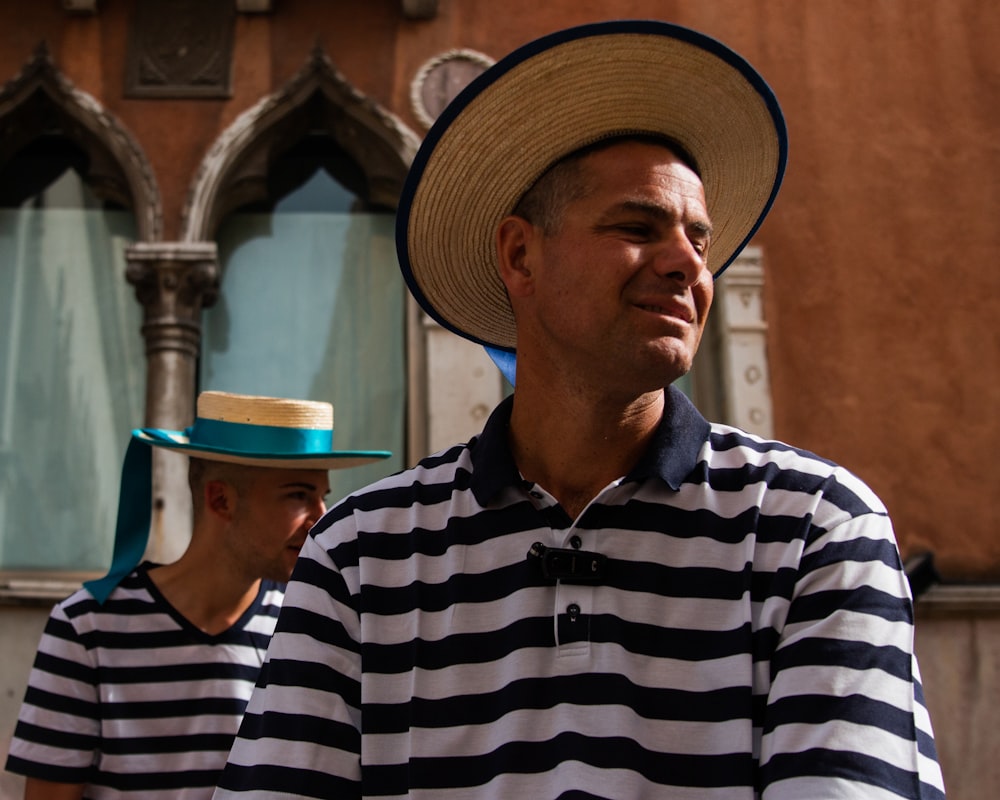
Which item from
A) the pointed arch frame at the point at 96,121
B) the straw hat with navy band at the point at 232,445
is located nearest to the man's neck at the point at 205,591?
the straw hat with navy band at the point at 232,445

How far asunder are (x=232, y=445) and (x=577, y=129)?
5.60 feet

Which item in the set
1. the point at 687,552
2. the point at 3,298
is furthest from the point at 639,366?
the point at 3,298

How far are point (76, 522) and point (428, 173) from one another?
460cm

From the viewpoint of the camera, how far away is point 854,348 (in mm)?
5988

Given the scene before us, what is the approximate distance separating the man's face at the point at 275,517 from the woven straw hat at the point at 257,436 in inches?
1.6

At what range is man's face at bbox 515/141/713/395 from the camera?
153cm

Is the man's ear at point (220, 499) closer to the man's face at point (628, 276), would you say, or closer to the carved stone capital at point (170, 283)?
the man's face at point (628, 276)

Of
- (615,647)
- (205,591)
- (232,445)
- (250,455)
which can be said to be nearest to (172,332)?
(232,445)

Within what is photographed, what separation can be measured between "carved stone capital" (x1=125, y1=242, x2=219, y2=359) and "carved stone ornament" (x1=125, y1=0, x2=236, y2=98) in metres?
0.88

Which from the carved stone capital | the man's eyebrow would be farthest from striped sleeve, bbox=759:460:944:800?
the carved stone capital

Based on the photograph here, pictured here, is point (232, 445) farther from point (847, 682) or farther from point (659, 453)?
point (847, 682)

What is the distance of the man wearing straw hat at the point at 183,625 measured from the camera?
2596 millimetres

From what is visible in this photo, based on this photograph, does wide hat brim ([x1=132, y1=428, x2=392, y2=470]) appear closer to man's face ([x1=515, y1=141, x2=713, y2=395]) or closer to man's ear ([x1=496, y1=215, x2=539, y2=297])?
man's ear ([x1=496, y1=215, x2=539, y2=297])

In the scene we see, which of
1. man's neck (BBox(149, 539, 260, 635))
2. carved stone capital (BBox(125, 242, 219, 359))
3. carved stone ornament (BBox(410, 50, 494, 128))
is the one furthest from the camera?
carved stone ornament (BBox(410, 50, 494, 128))
